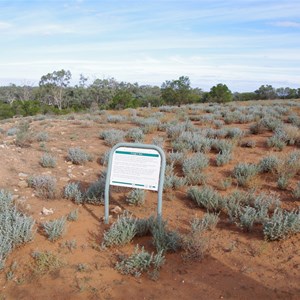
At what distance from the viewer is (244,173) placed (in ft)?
21.4

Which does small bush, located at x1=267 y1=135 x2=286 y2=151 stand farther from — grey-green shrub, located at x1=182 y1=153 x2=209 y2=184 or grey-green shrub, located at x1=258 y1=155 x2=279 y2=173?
grey-green shrub, located at x1=182 y1=153 x2=209 y2=184

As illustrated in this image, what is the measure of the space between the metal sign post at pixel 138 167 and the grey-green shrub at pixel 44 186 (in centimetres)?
135

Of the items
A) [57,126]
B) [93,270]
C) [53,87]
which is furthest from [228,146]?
[53,87]

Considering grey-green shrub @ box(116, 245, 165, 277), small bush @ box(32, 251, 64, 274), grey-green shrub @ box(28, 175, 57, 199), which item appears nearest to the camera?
grey-green shrub @ box(116, 245, 165, 277)

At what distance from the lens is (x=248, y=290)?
357 cm

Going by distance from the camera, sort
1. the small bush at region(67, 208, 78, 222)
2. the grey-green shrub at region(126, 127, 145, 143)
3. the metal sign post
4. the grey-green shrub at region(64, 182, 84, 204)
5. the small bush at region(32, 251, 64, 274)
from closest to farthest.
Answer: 1. the small bush at region(32, 251, 64, 274)
2. the metal sign post
3. the small bush at region(67, 208, 78, 222)
4. the grey-green shrub at region(64, 182, 84, 204)
5. the grey-green shrub at region(126, 127, 145, 143)

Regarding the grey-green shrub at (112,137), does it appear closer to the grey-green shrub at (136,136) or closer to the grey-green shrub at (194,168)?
the grey-green shrub at (136,136)

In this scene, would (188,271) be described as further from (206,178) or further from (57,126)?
(57,126)

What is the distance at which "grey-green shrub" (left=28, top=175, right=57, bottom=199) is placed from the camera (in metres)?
5.84

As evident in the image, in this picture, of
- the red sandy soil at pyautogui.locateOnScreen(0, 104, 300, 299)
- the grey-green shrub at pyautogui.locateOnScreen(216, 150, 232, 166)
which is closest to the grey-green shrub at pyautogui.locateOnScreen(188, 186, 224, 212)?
the red sandy soil at pyautogui.locateOnScreen(0, 104, 300, 299)

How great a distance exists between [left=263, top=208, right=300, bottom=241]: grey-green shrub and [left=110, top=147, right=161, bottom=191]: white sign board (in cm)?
150

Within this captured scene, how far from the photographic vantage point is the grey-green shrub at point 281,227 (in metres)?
4.24

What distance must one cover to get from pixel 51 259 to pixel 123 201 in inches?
74.8

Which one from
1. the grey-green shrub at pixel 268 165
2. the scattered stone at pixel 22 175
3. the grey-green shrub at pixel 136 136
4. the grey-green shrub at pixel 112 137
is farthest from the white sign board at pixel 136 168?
the grey-green shrub at pixel 136 136
